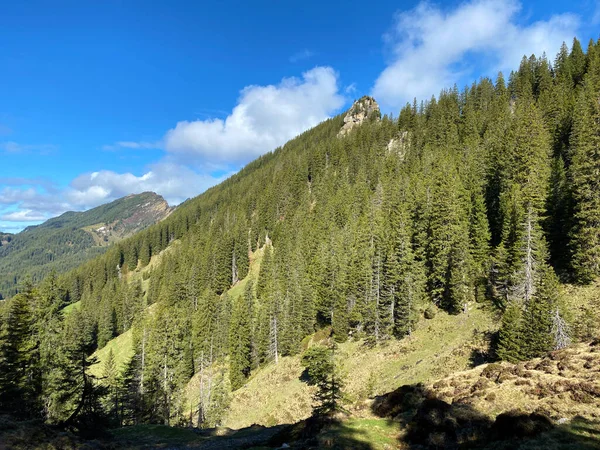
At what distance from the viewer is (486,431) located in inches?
507

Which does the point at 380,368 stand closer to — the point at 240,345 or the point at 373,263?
the point at 373,263

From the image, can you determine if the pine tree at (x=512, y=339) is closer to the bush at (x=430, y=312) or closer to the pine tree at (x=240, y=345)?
the bush at (x=430, y=312)

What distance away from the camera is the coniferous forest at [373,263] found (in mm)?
30062

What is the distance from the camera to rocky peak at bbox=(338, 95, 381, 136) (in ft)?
537

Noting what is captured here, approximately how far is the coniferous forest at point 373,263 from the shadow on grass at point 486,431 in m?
13.7

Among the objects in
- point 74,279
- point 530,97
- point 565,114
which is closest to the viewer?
point 565,114

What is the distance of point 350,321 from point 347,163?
69768 mm

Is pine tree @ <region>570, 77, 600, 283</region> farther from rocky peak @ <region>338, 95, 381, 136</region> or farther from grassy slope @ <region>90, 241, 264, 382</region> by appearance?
rocky peak @ <region>338, 95, 381, 136</region>

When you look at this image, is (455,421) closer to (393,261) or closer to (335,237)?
(393,261)

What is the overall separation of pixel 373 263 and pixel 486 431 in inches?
1603

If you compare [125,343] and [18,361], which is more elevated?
[18,361]

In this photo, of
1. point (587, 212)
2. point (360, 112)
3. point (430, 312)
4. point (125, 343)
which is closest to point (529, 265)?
point (587, 212)

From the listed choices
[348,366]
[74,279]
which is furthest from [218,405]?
[74,279]

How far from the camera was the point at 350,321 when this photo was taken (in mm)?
53750
